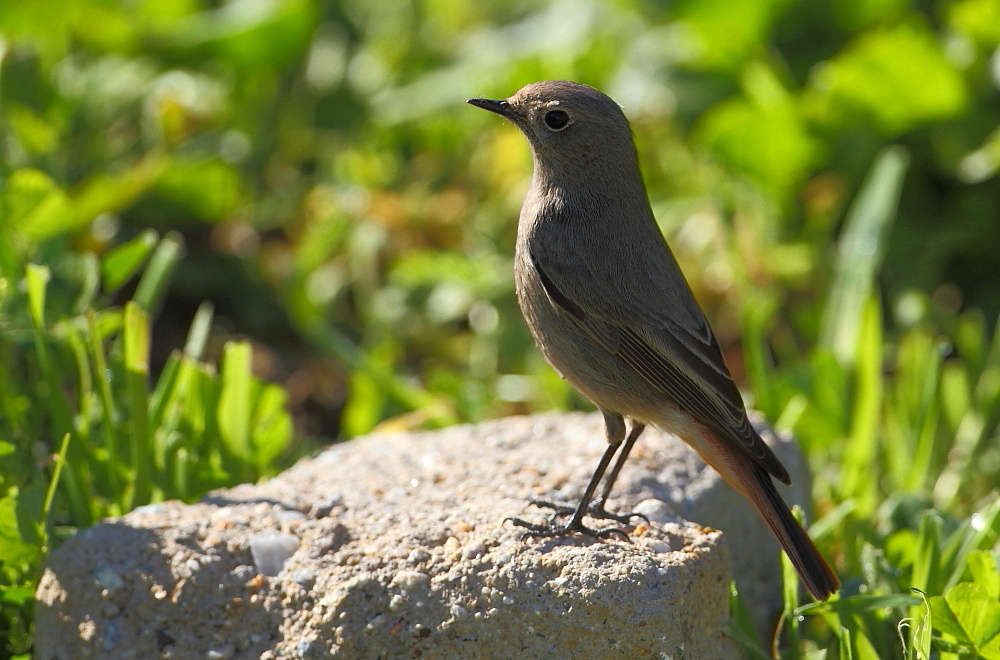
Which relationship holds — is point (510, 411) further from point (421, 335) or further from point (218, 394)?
point (218, 394)

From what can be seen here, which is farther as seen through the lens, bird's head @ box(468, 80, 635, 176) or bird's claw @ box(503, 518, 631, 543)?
bird's head @ box(468, 80, 635, 176)

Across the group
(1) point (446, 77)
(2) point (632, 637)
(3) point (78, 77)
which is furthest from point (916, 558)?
(3) point (78, 77)

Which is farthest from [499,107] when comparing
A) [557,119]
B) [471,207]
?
[471,207]

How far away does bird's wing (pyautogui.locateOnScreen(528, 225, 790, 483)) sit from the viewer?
3545mm

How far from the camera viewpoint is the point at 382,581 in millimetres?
3137

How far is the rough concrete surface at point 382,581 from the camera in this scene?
10.0ft

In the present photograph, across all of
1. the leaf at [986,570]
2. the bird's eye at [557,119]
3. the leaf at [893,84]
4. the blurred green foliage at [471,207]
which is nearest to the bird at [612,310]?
the bird's eye at [557,119]

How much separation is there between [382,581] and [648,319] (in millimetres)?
1177

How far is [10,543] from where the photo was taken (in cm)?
331

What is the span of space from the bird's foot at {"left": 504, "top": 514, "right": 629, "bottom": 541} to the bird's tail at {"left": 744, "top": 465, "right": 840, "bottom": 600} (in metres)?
0.40

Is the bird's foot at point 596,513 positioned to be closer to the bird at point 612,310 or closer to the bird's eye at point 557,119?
the bird at point 612,310

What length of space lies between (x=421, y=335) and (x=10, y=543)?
2.95m

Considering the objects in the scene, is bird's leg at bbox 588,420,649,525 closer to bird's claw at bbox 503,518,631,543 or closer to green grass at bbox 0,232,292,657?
bird's claw at bbox 503,518,631,543

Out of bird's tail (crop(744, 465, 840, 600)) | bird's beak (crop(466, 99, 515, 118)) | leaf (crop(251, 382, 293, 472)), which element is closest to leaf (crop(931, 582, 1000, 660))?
bird's tail (crop(744, 465, 840, 600))
